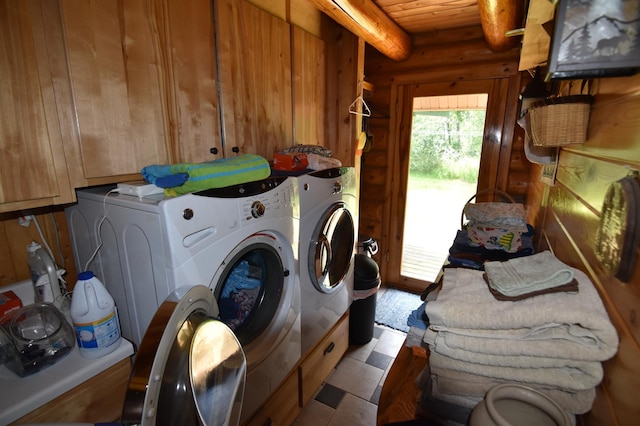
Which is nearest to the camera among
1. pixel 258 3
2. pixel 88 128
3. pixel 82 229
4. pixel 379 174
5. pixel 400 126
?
pixel 88 128

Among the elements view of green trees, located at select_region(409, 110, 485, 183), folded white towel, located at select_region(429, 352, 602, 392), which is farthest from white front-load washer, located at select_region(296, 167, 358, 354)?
view of green trees, located at select_region(409, 110, 485, 183)

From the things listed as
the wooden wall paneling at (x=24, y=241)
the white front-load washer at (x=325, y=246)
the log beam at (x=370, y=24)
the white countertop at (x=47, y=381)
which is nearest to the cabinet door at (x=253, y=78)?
the log beam at (x=370, y=24)

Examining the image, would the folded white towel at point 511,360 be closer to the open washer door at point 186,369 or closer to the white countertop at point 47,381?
the open washer door at point 186,369

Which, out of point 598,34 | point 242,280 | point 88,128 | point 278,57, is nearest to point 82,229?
point 88,128

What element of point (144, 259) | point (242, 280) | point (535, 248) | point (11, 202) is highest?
point (11, 202)

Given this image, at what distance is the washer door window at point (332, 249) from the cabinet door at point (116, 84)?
2.65 ft

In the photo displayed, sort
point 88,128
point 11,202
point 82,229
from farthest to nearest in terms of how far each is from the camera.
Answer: point 82,229
point 88,128
point 11,202

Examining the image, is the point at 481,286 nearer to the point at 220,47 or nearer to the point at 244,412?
the point at 244,412

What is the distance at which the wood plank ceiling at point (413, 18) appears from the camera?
63.6 inches

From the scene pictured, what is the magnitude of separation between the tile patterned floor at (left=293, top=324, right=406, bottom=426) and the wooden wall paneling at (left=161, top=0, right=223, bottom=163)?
1542 millimetres

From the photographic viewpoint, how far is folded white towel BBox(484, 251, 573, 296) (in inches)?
25.1

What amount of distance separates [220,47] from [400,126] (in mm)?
1870

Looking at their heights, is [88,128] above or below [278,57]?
below

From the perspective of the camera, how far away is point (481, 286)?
72 cm
